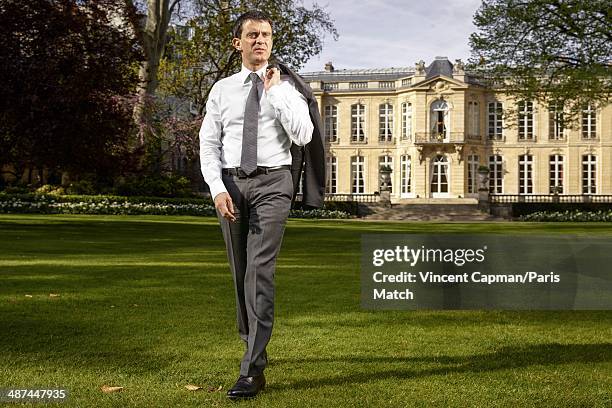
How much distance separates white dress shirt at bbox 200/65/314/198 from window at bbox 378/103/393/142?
45.4 meters

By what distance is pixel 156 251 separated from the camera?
1297 cm

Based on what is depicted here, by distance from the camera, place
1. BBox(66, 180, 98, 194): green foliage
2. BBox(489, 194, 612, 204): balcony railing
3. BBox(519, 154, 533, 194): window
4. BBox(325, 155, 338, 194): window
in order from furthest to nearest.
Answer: BBox(325, 155, 338, 194): window → BBox(519, 154, 533, 194): window → BBox(489, 194, 612, 204): balcony railing → BBox(66, 180, 98, 194): green foliage

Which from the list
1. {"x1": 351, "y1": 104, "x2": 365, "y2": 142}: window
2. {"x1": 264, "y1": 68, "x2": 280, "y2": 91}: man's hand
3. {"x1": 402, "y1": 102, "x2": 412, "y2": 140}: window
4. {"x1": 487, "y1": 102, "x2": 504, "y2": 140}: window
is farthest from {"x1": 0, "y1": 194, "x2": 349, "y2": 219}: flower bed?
{"x1": 264, "y1": 68, "x2": 280, "y2": 91}: man's hand

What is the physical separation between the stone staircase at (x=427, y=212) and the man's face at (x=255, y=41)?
1238 inches

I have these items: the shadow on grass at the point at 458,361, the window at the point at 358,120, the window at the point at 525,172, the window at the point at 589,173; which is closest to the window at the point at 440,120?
the window at the point at 358,120

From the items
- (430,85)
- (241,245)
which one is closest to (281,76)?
(241,245)

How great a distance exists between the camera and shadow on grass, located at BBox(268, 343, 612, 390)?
4168 mm

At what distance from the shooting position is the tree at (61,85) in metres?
16.8

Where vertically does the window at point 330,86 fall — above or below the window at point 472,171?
above

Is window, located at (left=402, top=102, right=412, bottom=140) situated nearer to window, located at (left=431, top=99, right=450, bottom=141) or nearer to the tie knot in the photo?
window, located at (left=431, top=99, right=450, bottom=141)

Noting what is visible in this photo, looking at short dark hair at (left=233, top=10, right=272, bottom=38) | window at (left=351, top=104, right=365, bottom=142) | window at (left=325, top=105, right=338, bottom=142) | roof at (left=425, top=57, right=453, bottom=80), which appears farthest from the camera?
window at (left=325, top=105, right=338, bottom=142)

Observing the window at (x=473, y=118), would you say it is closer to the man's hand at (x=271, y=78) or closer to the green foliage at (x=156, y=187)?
the green foliage at (x=156, y=187)

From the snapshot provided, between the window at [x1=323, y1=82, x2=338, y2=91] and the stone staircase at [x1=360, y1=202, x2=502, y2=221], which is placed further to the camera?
the window at [x1=323, y1=82, x2=338, y2=91]

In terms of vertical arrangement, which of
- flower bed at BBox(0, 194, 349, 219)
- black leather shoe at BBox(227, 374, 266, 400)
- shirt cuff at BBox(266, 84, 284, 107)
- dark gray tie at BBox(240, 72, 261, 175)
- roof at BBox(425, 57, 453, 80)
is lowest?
black leather shoe at BBox(227, 374, 266, 400)
